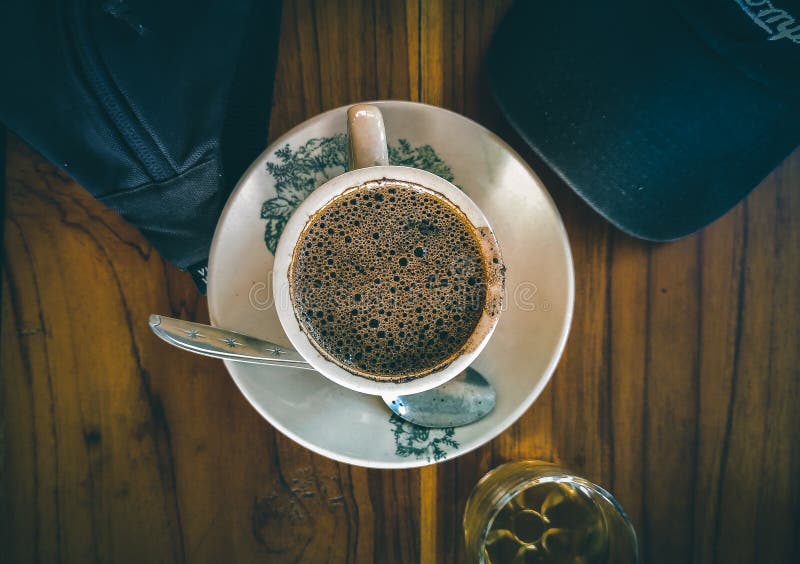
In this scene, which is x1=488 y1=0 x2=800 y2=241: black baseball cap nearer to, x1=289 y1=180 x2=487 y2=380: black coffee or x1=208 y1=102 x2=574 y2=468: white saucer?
x1=208 y1=102 x2=574 y2=468: white saucer

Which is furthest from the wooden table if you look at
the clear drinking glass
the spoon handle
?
the spoon handle

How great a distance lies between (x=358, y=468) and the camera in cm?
74

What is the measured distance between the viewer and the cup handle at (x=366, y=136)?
1.79 feet

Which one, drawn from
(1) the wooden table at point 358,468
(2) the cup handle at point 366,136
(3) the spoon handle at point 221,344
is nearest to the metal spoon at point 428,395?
(3) the spoon handle at point 221,344

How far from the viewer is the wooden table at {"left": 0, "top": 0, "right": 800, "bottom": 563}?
2.42ft

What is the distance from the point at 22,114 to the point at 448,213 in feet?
1.60

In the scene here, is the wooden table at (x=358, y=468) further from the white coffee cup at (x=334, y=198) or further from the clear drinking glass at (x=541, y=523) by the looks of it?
the white coffee cup at (x=334, y=198)

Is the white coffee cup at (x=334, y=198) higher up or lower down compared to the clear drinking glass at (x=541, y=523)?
higher up

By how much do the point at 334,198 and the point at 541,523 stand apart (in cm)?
57

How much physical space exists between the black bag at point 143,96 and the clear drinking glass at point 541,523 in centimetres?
55

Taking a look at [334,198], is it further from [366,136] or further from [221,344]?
[221,344]

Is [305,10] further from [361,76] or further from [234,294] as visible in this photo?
[234,294]

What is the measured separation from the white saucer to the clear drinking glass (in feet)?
0.43

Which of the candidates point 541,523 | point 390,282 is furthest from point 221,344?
point 541,523
